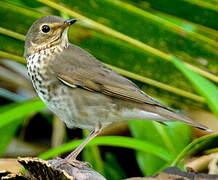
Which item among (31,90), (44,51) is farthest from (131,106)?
(31,90)

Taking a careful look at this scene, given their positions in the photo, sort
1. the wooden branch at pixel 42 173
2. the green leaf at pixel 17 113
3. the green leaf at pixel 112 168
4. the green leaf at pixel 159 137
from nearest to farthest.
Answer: the wooden branch at pixel 42 173, the green leaf at pixel 17 113, the green leaf at pixel 159 137, the green leaf at pixel 112 168

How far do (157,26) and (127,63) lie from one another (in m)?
0.29

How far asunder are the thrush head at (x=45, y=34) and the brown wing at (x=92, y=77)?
9 cm

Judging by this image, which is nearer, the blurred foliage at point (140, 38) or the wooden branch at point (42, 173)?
the wooden branch at point (42, 173)

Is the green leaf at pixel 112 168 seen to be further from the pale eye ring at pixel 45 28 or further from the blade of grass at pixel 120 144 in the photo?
the pale eye ring at pixel 45 28

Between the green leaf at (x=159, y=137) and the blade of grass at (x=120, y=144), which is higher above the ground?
the blade of grass at (x=120, y=144)

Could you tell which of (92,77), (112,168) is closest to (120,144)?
(92,77)

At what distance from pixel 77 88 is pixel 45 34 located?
342mm

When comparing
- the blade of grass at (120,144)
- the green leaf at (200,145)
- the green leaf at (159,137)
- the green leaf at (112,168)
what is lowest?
the green leaf at (112,168)

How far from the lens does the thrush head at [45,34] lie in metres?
3.03

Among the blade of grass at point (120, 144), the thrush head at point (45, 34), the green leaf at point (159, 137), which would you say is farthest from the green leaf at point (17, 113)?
the green leaf at point (159, 137)

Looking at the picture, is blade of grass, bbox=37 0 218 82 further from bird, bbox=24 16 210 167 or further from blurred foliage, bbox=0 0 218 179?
bird, bbox=24 16 210 167

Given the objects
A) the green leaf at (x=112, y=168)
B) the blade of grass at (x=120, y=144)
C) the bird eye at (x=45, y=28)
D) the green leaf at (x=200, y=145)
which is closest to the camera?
the green leaf at (x=200, y=145)

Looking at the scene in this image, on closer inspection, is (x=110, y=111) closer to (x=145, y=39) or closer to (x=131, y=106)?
(x=131, y=106)
